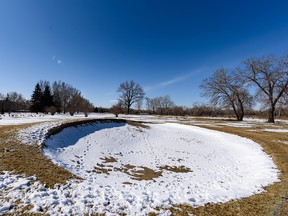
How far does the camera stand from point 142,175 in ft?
24.7

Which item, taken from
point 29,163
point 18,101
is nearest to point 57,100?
point 18,101

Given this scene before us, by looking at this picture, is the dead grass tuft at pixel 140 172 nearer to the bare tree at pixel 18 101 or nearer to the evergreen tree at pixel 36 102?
the evergreen tree at pixel 36 102

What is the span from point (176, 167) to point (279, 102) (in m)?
35.2

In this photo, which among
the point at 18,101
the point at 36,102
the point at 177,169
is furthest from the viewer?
the point at 18,101

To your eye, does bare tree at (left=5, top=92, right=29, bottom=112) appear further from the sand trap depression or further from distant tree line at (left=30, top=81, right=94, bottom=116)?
the sand trap depression

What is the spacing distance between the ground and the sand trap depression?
28 millimetres

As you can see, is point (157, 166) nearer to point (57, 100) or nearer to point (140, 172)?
point (140, 172)

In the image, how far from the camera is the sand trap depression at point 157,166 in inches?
195

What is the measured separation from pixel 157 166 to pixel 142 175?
1.68 meters

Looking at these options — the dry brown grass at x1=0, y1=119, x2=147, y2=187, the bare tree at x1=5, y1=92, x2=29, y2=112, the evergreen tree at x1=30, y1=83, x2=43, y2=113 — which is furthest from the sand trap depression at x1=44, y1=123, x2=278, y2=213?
the bare tree at x1=5, y1=92, x2=29, y2=112

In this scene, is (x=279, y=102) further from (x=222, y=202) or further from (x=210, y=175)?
(x=222, y=202)

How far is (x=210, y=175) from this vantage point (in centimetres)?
781

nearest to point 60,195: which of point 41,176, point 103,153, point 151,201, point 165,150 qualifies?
point 41,176

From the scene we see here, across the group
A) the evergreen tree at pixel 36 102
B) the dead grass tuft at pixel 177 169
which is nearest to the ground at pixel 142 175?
the dead grass tuft at pixel 177 169
